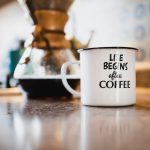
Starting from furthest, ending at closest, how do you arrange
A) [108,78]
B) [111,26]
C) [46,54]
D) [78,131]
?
[111,26] < [46,54] < [108,78] < [78,131]

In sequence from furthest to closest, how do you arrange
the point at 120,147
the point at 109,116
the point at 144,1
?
the point at 144,1 → the point at 109,116 → the point at 120,147

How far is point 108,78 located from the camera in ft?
1.63

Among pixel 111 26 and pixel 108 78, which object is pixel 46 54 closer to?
pixel 108 78

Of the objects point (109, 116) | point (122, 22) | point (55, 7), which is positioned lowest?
point (109, 116)

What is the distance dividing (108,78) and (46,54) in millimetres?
262

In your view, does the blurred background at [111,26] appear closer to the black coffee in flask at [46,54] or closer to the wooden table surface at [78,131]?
the black coffee in flask at [46,54]

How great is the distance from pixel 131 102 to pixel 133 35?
161cm

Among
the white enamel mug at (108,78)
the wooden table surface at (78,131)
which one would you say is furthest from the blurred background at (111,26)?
the wooden table surface at (78,131)

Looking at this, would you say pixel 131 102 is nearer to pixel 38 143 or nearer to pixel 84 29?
pixel 38 143

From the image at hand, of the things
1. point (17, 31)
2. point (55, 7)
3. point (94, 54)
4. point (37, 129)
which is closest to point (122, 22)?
point (17, 31)

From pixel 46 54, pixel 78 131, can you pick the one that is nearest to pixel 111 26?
pixel 46 54

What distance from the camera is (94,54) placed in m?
0.51

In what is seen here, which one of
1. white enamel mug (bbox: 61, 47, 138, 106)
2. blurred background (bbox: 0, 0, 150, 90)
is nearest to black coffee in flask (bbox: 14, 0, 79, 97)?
white enamel mug (bbox: 61, 47, 138, 106)

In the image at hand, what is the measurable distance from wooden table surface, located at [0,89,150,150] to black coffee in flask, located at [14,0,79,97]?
231mm
